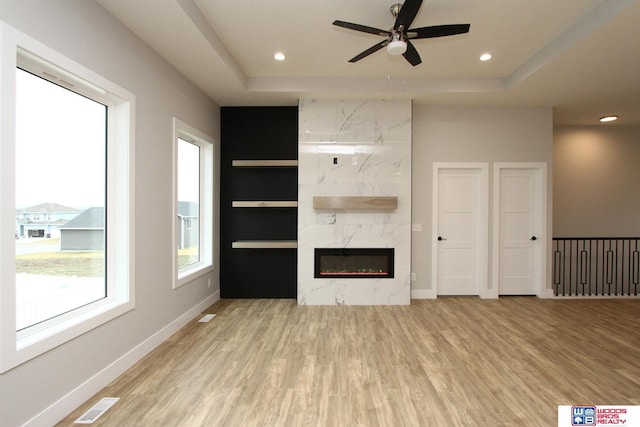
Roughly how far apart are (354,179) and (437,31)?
7.94ft

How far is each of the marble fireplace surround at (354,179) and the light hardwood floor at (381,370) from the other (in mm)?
509

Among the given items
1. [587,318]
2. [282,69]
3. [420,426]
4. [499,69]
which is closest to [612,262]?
[587,318]

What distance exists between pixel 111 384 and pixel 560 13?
5.04 m

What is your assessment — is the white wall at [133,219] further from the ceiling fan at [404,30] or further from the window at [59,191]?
the ceiling fan at [404,30]

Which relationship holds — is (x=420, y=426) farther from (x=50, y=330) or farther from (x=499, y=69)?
(x=499, y=69)

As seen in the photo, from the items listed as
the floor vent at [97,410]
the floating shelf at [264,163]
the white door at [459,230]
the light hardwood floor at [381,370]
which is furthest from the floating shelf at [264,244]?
the floor vent at [97,410]

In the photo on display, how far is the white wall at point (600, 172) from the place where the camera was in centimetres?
623

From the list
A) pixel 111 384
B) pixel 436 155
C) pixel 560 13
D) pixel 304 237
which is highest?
pixel 560 13

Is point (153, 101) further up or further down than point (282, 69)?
further down

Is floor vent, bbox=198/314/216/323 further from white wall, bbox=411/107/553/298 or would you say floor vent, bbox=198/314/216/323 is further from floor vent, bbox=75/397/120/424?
white wall, bbox=411/107/553/298

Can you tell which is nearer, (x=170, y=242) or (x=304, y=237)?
(x=170, y=242)

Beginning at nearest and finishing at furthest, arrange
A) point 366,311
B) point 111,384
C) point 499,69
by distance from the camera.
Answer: point 111,384 < point 499,69 < point 366,311

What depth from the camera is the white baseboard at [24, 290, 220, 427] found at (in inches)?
79.8

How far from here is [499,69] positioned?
4.15 meters
